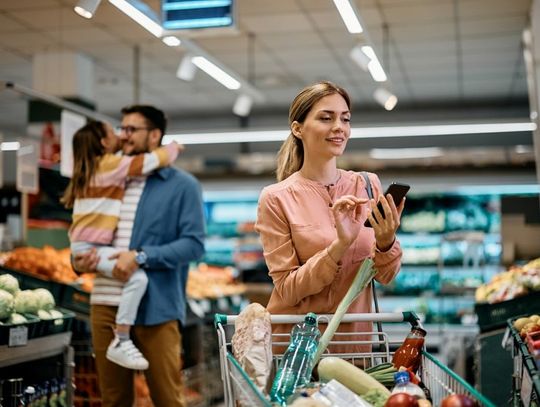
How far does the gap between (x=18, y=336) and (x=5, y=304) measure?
154 mm

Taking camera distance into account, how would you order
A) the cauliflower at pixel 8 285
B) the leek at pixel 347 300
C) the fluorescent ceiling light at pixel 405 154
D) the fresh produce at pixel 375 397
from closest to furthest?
the fresh produce at pixel 375 397
the leek at pixel 347 300
the cauliflower at pixel 8 285
the fluorescent ceiling light at pixel 405 154

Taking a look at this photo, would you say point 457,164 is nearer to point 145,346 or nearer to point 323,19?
point 323,19

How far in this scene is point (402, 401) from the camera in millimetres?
1776

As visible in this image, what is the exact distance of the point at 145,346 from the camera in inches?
152

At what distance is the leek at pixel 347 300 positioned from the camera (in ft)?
7.29

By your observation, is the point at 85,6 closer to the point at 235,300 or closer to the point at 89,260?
the point at 89,260

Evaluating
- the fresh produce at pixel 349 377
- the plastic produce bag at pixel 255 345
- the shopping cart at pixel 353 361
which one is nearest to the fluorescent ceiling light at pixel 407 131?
the shopping cart at pixel 353 361

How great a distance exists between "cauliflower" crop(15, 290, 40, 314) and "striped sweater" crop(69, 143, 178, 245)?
1.42ft

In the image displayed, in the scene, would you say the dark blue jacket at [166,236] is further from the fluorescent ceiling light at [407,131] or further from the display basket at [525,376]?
the fluorescent ceiling light at [407,131]

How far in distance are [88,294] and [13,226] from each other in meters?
2.84

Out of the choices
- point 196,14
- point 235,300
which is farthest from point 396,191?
point 235,300

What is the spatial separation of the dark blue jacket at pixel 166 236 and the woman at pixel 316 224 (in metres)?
1.41

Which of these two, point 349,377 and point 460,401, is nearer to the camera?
point 460,401

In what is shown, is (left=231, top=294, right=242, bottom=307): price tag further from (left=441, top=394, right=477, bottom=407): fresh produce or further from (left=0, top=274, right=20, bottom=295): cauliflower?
(left=441, top=394, right=477, bottom=407): fresh produce
